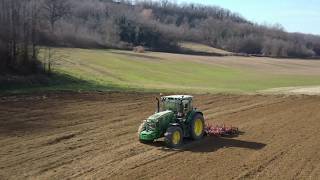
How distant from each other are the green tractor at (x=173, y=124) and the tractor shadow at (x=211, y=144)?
25 centimetres

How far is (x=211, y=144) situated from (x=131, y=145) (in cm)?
308

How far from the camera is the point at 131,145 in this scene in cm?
1880

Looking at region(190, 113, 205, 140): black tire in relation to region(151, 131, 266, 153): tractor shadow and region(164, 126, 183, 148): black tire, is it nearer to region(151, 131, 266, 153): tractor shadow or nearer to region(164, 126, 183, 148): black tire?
region(151, 131, 266, 153): tractor shadow

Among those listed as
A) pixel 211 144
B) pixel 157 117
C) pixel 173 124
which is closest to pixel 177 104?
pixel 173 124

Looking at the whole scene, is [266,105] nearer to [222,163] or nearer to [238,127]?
[238,127]

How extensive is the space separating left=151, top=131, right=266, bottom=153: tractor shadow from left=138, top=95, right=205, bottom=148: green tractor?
0.81 ft

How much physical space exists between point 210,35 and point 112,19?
180 feet

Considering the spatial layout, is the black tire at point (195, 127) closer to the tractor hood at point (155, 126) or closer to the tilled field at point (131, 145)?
the tilled field at point (131, 145)

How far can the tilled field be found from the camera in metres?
15.3

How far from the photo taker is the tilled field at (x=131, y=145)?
15266 mm

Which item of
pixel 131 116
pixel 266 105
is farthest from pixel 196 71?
pixel 131 116

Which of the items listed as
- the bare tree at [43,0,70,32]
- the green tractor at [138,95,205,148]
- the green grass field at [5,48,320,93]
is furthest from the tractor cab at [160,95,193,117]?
the bare tree at [43,0,70,32]

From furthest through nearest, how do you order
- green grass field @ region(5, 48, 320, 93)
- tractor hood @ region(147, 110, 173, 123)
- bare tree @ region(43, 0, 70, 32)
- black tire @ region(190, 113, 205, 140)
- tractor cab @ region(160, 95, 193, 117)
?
bare tree @ region(43, 0, 70, 32) → green grass field @ region(5, 48, 320, 93) → black tire @ region(190, 113, 205, 140) → tractor cab @ region(160, 95, 193, 117) → tractor hood @ region(147, 110, 173, 123)

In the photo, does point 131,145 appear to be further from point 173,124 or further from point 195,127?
point 195,127
